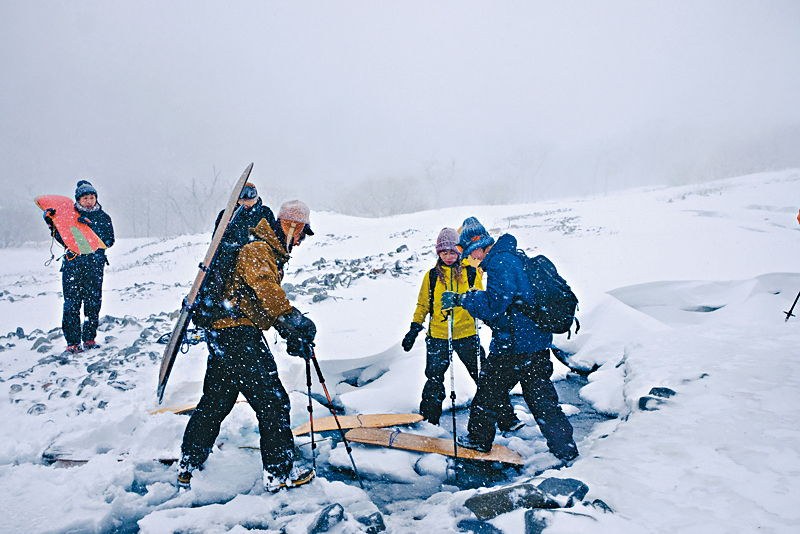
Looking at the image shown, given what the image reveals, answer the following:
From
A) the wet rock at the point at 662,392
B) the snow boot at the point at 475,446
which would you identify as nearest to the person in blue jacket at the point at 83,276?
the snow boot at the point at 475,446

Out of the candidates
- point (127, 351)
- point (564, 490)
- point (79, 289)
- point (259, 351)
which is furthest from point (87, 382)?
point (564, 490)

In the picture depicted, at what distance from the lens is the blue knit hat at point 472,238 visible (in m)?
3.18

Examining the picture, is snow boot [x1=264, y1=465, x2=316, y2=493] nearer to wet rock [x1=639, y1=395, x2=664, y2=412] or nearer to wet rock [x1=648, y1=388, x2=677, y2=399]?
wet rock [x1=639, y1=395, x2=664, y2=412]

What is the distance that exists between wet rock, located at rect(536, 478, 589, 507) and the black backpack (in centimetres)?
99

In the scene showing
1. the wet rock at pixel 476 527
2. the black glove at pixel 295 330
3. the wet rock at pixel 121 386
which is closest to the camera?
the wet rock at pixel 476 527

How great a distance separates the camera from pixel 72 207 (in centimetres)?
508

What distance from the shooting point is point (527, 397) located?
3.05m

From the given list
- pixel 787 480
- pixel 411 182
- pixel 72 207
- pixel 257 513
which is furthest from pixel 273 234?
pixel 411 182

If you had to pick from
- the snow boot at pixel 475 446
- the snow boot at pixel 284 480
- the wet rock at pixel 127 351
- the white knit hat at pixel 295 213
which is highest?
the white knit hat at pixel 295 213

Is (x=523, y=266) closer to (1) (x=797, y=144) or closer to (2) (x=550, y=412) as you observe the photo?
(2) (x=550, y=412)

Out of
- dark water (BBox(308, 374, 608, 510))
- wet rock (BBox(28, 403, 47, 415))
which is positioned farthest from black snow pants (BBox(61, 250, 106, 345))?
dark water (BBox(308, 374, 608, 510))

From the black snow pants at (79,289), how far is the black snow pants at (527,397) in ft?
17.2

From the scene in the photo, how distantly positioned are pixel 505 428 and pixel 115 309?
29.5 ft

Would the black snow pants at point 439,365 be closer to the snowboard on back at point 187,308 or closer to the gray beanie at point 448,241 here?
the gray beanie at point 448,241
